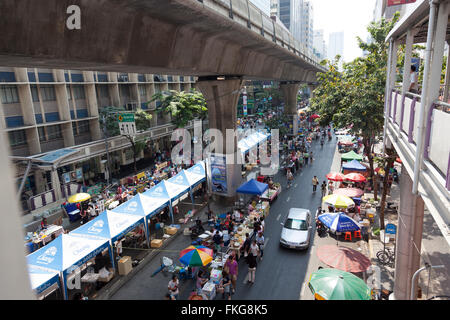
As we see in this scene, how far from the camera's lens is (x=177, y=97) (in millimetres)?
32062

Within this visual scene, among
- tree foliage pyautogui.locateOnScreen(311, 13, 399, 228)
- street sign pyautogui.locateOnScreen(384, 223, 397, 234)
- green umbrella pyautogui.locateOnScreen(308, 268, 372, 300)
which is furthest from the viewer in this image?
tree foliage pyautogui.locateOnScreen(311, 13, 399, 228)

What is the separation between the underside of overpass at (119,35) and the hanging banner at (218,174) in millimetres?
6560

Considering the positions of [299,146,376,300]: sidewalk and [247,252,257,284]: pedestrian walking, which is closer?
[247,252,257,284]: pedestrian walking

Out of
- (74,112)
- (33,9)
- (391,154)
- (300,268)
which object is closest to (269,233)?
(300,268)

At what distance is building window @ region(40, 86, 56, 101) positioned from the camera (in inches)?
922

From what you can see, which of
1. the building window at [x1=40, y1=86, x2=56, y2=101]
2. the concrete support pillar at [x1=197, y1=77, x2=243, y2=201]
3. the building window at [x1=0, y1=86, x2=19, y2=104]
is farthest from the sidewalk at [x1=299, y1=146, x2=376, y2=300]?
the building window at [x1=40, y1=86, x2=56, y2=101]

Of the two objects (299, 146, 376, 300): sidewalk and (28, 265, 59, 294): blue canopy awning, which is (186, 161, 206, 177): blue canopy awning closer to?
(299, 146, 376, 300): sidewalk

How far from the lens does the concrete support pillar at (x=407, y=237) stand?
8.75m

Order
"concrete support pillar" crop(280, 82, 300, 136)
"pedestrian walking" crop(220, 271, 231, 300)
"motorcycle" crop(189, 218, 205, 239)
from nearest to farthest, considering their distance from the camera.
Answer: "pedestrian walking" crop(220, 271, 231, 300), "motorcycle" crop(189, 218, 205, 239), "concrete support pillar" crop(280, 82, 300, 136)

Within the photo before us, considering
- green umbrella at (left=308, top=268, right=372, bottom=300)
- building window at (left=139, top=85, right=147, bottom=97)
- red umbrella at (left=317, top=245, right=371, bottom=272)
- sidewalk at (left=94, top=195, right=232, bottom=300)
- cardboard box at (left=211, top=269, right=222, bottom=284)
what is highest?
building window at (left=139, top=85, right=147, bottom=97)

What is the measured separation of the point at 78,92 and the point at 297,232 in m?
22.0

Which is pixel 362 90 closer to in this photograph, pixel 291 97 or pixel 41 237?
pixel 41 237

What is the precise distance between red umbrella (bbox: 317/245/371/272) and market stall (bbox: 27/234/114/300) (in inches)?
340

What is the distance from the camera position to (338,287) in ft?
28.7
